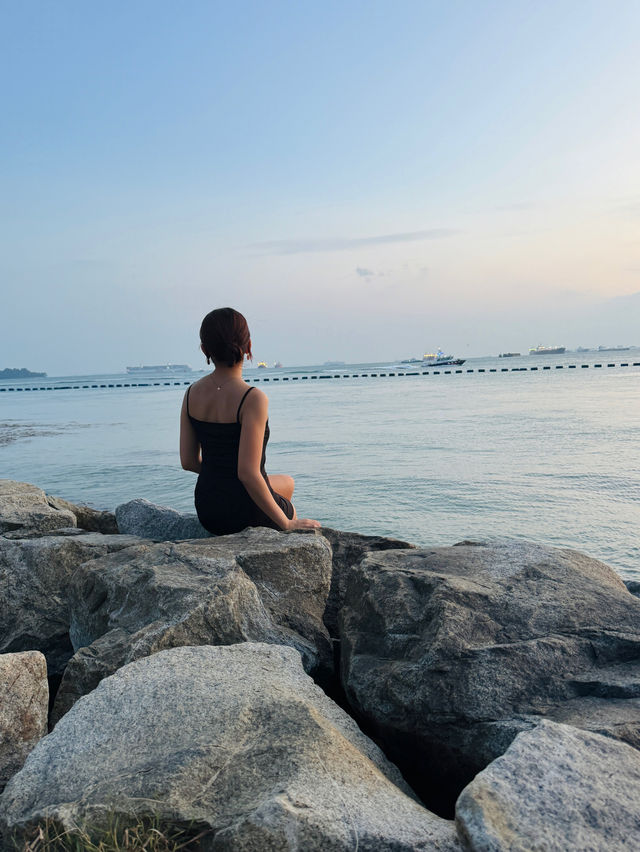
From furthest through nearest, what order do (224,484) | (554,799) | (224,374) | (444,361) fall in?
(444,361) < (224,484) < (224,374) < (554,799)

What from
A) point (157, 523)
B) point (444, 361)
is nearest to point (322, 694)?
point (157, 523)

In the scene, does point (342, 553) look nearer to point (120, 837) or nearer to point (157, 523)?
point (157, 523)

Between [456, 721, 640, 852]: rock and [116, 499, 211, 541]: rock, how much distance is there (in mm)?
3915

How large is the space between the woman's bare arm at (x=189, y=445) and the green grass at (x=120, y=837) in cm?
348

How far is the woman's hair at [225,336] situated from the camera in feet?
15.7

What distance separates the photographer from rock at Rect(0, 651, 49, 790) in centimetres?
282

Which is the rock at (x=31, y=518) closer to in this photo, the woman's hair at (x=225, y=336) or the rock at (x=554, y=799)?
the woman's hair at (x=225, y=336)

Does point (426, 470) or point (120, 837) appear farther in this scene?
point (426, 470)

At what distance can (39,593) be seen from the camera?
4.41 m

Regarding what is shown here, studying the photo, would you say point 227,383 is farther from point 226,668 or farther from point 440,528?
point 440,528

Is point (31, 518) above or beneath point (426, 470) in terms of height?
above

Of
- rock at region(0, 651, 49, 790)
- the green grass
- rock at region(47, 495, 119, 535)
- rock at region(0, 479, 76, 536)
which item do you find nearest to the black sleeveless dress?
rock at region(0, 479, 76, 536)

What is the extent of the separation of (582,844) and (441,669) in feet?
3.77

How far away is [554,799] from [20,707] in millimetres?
2227
